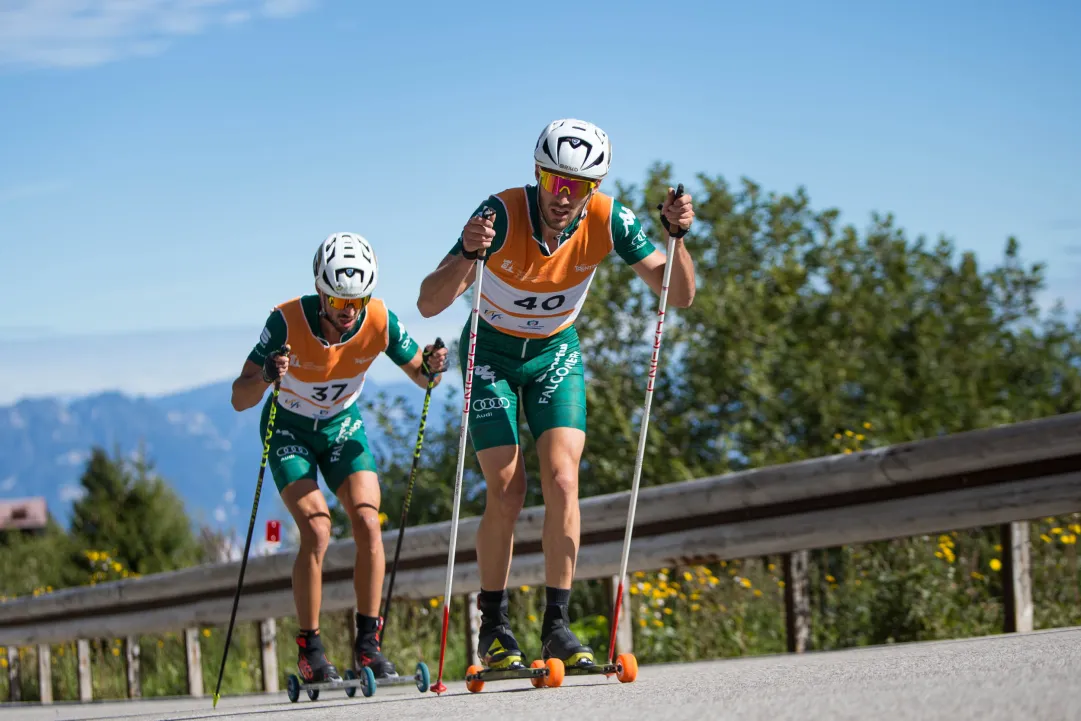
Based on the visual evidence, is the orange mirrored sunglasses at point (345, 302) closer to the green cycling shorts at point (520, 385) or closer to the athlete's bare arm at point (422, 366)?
the athlete's bare arm at point (422, 366)

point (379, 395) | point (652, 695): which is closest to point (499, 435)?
point (652, 695)

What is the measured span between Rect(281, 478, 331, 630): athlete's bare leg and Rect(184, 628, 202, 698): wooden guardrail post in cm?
353

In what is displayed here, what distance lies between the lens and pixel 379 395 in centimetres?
1650

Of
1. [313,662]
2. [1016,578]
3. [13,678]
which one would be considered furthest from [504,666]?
[13,678]

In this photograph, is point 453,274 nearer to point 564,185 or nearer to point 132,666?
point 564,185

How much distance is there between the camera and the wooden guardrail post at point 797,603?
27.2 ft

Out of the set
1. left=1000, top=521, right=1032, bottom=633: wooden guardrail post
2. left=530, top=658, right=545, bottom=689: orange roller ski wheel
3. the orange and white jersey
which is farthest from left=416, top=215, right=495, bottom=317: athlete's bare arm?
left=1000, top=521, right=1032, bottom=633: wooden guardrail post

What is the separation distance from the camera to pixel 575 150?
253 inches

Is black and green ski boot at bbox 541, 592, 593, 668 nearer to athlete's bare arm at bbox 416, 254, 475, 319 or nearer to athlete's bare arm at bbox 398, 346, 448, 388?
athlete's bare arm at bbox 416, 254, 475, 319

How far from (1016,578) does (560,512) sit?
8.31ft

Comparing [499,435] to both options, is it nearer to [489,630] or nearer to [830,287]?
[489,630]

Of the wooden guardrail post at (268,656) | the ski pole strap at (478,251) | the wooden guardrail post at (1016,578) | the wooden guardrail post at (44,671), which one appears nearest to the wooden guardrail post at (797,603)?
the wooden guardrail post at (1016,578)

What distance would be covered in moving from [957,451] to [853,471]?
1.98 feet

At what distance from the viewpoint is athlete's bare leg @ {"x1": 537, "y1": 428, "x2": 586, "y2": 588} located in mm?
6648
